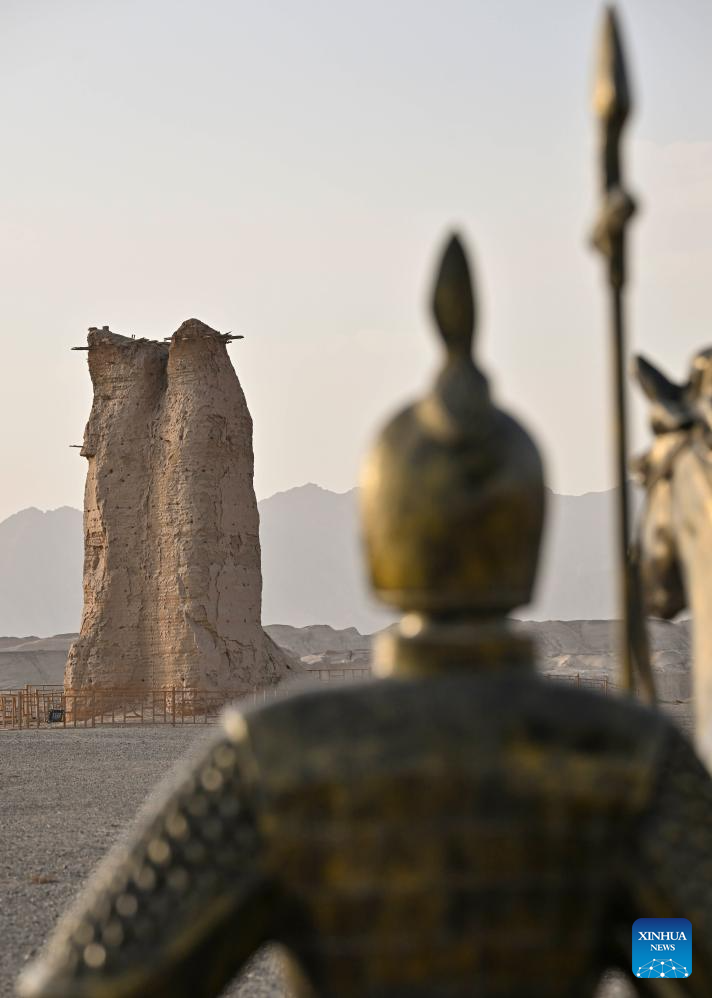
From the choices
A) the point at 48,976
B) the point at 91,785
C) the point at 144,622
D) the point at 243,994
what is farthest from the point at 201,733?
the point at 48,976

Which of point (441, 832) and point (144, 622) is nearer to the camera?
point (441, 832)

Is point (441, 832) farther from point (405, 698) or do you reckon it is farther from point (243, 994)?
point (243, 994)

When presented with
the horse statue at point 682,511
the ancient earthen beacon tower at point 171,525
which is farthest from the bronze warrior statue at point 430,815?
the ancient earthen beacon tower at point 171,525

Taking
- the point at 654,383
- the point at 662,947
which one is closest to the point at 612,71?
the point at 654,383

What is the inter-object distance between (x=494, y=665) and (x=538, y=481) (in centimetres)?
23

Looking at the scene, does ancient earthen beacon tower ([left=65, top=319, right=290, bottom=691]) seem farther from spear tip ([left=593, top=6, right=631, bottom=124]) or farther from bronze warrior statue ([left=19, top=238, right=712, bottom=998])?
bronze warrior statue ([left=19, top=238, right=712, bottom=998])

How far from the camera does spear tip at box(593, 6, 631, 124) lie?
1.82 meters

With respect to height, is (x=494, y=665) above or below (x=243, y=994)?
above

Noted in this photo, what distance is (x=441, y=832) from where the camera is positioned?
1.49 m

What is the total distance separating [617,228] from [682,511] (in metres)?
0.63

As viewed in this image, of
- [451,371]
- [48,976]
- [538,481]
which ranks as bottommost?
[48,976]

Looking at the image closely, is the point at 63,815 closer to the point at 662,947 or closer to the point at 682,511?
the point at 682,511

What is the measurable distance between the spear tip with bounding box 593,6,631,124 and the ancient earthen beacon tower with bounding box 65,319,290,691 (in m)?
26.2

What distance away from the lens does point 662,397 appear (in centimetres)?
243
